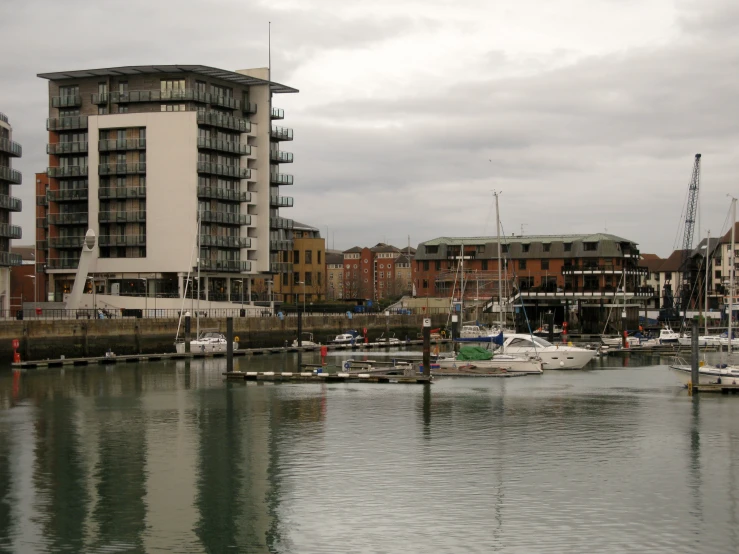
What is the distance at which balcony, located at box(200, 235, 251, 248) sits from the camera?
122875mm

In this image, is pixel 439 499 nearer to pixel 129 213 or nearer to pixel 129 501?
pixel 129 501

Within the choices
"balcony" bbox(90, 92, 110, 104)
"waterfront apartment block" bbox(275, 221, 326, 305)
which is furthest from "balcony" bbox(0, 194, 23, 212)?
"waterfront apartment block" bbox(275, 221, 326, 305)

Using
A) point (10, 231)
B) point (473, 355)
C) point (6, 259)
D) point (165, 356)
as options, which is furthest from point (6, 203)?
point (473, 355)

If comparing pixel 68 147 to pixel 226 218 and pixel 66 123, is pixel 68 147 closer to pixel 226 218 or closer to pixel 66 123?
pixel 66 123

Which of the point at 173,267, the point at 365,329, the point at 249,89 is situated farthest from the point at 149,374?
the point at 249,89

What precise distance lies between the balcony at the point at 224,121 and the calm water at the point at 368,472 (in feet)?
208

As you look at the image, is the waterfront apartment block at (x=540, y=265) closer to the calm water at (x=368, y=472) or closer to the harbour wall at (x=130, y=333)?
the harbour wall at (x=130, y=333)

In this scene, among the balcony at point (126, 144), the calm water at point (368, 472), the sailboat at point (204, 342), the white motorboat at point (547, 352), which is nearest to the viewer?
the calm water at point (368, 472)

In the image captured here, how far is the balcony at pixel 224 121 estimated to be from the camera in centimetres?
12075

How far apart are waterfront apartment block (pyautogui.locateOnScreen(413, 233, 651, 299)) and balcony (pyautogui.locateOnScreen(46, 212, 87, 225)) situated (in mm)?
60420

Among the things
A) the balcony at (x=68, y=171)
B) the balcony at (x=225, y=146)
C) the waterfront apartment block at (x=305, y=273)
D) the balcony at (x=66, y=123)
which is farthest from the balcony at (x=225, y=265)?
the waterfront apartment block at (x=305, y=273)

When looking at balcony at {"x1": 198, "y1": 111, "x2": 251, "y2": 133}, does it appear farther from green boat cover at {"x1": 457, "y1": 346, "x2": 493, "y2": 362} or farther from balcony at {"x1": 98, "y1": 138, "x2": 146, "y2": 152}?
green boat cover at {"x1": 457, "y1": 346, "x2": 493, "y2": 362}

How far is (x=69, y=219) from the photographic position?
12275cm

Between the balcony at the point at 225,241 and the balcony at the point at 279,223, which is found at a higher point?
the balcony at the point at 279,223
